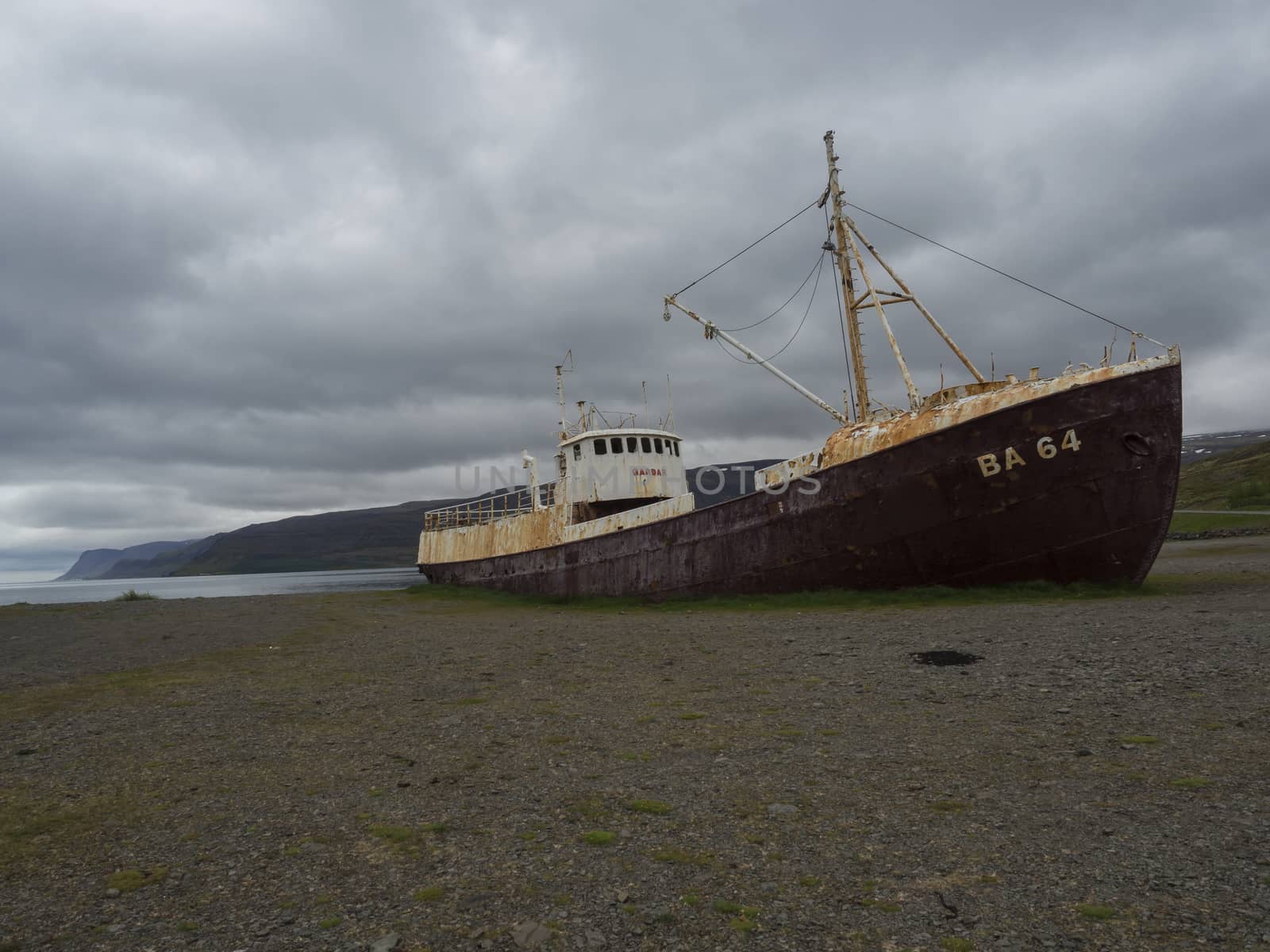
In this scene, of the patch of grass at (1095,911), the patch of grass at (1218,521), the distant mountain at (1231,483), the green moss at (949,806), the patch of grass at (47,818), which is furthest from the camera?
the distant mountain at (1231,483)

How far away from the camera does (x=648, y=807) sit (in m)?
4.40

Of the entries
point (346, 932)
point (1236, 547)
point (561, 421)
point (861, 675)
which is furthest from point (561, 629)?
point (1236, 547)

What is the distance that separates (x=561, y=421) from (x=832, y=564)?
48.9ft

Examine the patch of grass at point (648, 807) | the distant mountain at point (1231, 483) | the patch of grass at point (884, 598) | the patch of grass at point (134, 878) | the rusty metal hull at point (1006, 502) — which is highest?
the distant mountain at point (1231, 483)

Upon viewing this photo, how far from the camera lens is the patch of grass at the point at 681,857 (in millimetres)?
3623

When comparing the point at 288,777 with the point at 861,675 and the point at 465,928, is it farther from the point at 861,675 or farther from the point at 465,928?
the point at 861,675

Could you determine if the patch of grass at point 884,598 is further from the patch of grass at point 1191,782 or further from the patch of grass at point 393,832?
the patch of grass at point 393,832

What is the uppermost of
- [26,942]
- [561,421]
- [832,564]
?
[561,421]

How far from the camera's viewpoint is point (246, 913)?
329 centimetres

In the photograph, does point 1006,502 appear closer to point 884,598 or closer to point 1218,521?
point 884,598

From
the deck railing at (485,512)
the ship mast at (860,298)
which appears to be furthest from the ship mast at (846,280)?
the deck railing at (485,512)

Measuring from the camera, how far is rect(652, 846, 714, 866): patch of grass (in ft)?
11.9

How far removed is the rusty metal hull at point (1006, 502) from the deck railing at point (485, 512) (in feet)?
44.4

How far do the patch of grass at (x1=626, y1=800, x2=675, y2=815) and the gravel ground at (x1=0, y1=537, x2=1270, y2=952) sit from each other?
2 centimetres
